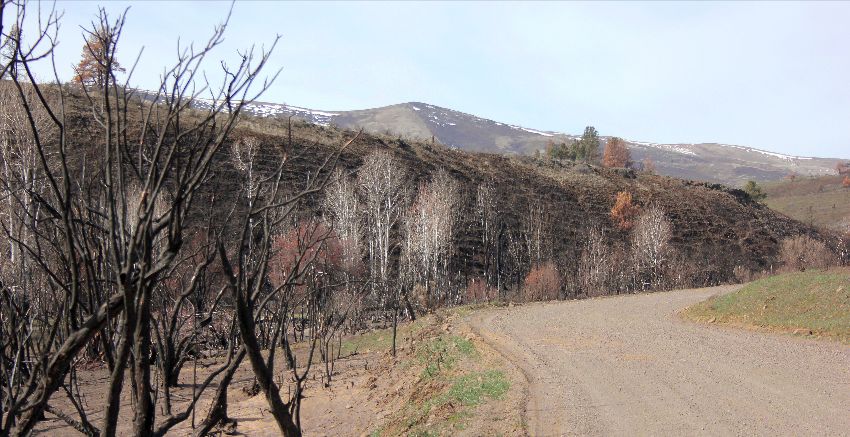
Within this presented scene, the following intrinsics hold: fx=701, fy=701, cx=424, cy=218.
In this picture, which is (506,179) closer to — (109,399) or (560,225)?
(560,225)

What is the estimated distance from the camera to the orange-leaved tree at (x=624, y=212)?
215 feet

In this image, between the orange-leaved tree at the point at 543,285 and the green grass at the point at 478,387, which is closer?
the green grass at the point at 478,387

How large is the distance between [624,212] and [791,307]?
48617 mm

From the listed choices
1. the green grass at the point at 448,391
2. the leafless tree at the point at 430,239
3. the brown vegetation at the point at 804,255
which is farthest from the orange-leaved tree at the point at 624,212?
the green grass at the point at 448,391

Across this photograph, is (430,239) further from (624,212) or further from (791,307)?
(624,212)

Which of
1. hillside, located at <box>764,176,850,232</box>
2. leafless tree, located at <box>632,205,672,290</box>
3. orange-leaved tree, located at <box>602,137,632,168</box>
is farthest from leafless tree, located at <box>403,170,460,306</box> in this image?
orange-leaved tree, located at <box>602,137,632,168</box>

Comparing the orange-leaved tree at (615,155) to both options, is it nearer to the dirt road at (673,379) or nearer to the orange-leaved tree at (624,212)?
the orange-leaved tree at (624,212)

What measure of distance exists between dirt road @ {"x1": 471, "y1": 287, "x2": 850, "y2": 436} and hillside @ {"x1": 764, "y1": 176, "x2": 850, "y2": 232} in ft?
245

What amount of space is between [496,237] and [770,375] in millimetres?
41821

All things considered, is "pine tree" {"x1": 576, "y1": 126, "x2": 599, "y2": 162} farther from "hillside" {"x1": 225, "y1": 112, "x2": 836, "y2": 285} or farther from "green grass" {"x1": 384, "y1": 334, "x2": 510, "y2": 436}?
"green grass" {"x1": 384, "y1": 334, "x2": 510, "y2": 436}

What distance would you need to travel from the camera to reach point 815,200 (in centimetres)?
11088

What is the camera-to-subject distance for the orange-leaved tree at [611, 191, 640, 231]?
6538 centimetres

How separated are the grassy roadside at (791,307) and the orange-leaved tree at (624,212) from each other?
4278 cm

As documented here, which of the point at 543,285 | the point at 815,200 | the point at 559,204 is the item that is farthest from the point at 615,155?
the point at 543,285
